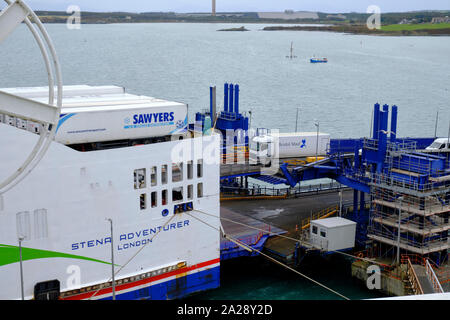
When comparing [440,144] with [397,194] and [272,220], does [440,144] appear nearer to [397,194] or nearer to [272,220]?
[397,194]

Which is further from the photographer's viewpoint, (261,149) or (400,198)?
(261,149)

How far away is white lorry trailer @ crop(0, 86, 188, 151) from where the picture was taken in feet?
71.0

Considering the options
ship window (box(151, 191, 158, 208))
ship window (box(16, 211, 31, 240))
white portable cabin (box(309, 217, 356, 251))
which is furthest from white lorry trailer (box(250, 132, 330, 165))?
ship window (box(16, 211, 31, 240))

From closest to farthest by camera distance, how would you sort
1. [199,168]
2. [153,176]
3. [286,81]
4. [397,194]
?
[153,176]
[199,168]
[397,194]
[286,81]

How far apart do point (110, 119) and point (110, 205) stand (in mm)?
3613

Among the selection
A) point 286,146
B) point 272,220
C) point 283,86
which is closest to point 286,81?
point 283,86

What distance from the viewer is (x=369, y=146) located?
29.3m

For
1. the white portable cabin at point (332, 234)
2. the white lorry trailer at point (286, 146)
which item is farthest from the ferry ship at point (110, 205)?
the white lorry trailer at point (286, 146)

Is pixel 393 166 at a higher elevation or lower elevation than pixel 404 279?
higher

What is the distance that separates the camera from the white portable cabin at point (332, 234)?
28.6 m

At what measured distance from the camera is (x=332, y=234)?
2861 cm
